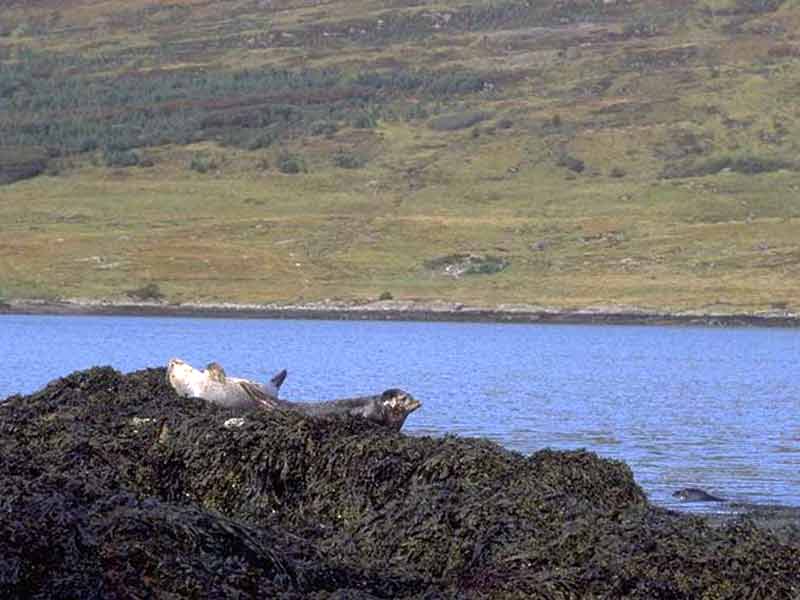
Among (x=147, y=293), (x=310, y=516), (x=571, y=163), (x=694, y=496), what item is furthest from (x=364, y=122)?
(x=310, y=516)

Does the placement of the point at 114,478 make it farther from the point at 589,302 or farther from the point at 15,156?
the point at 15,156

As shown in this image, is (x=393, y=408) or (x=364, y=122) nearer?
(x=393, y=408)

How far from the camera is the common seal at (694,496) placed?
20.6 m

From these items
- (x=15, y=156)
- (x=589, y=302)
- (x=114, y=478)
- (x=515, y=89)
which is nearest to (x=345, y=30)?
(x=515, y=89)

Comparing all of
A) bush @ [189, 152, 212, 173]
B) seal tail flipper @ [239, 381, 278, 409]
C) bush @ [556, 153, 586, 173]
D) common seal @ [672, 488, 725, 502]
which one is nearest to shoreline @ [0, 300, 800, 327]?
bush @ [189, 152, 212, 173]

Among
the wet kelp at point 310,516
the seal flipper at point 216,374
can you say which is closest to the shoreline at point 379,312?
the seal flipper at point 216,374

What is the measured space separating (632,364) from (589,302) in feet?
75.4

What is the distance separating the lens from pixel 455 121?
120625 mm

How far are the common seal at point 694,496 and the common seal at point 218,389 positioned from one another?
18.5ft

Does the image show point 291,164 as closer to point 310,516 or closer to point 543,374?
point 543,374

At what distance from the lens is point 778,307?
76.2 metres

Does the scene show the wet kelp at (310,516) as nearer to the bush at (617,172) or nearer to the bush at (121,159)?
the bush at (617,172)

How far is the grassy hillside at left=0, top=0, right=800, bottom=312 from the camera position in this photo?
270ft

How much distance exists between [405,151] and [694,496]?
9383 centimetres
